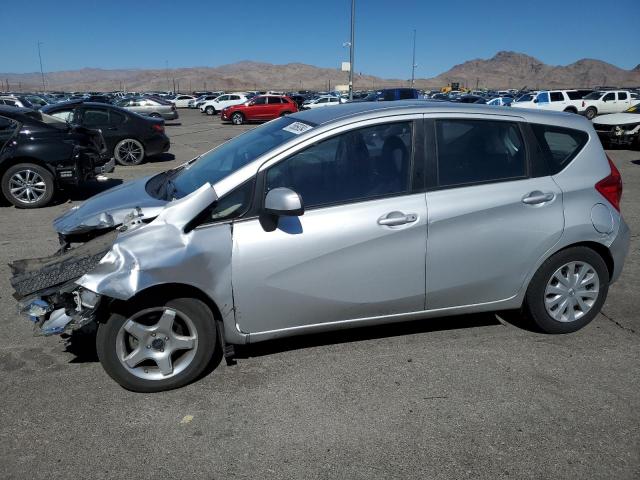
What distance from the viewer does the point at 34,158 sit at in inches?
326

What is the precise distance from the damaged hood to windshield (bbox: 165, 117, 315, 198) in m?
0.22

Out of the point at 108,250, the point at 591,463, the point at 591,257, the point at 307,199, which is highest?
the point at 307,199

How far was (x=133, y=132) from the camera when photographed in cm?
1268

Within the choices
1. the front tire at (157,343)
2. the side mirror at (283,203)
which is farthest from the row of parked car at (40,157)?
the side mirror at (283,203)

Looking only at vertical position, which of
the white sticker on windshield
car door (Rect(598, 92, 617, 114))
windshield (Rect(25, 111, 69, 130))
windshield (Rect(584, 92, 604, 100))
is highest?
windshield (Rect(584, 92, 604, 100))

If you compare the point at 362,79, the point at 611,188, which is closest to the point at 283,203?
the point at 611,188

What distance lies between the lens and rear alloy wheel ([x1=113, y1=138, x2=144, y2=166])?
1272 cm

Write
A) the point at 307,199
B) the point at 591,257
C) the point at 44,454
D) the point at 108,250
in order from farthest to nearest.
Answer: the point at 591,257
the point at 307,199
the point at 108,250
the point at 44,454

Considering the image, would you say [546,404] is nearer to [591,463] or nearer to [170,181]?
[591,463]

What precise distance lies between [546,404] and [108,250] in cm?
274

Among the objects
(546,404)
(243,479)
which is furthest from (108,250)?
(546,404)

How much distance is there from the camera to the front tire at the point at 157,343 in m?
3.16

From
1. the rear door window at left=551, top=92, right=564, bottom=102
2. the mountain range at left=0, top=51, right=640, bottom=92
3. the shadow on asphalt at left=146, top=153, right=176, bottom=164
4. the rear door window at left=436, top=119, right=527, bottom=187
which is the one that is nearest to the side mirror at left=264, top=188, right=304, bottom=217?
the rear door window at left=436, top=119, right=527, bottom=187

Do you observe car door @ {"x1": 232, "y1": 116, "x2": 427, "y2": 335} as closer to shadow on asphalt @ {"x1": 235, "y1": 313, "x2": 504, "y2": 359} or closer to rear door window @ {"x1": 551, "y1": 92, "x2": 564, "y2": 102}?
shadow on asphalt @ {"x1": 235, "y1": 313, "x2": 504, "y2": 359}
